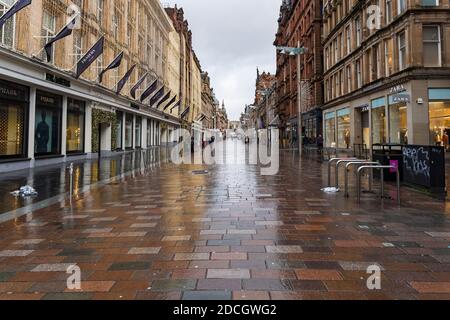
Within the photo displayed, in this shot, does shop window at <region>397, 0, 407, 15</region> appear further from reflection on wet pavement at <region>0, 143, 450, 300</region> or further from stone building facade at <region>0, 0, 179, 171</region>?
reflection on wet pavement at <region>0, 143, 450, 300</region>

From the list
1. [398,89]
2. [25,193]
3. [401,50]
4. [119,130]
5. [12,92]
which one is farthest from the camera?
[119,130]

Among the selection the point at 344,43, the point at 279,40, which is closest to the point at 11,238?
the point at 344,43

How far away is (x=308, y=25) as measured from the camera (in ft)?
156

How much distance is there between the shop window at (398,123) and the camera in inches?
934

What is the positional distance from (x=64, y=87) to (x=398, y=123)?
23.1 meters

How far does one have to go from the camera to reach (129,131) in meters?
35.1

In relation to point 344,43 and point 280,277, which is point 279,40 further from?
point 280,277

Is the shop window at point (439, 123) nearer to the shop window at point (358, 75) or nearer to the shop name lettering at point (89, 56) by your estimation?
the shop window at point (358, 75)

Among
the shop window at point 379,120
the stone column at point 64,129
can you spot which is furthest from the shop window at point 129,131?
the shop window at point 379,120

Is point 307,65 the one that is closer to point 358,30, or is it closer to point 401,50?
point 358,30

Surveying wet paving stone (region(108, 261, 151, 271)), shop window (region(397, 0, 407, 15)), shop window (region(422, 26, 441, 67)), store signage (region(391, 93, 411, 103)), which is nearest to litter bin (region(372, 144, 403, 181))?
wet paving stone (region(108, 261, 151, 271))

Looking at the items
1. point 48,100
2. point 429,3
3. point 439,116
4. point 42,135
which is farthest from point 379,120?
point 42,135

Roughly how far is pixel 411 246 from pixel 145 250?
3841 millimetres

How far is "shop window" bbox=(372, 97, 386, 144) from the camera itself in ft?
89.5
